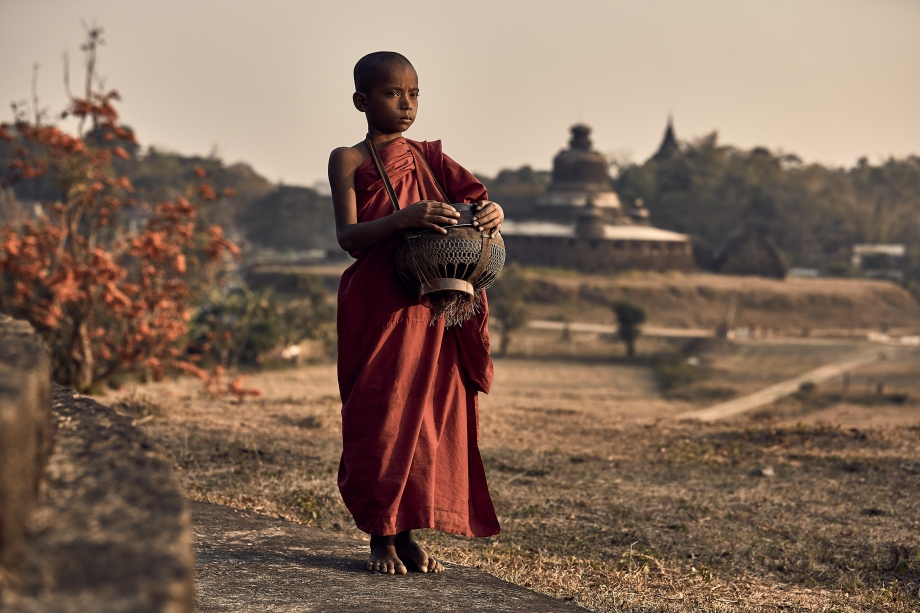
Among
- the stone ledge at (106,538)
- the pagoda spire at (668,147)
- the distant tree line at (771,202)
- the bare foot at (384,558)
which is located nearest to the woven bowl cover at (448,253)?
the bare foot at (384,558)

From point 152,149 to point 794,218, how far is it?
32078 millimetres

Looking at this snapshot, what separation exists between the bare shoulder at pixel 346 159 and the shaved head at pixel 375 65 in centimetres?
19

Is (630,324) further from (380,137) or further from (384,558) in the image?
(384,558)

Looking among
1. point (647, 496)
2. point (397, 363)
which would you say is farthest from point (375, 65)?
point (647, 496)

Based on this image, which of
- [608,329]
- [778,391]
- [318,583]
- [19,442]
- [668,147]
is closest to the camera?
[19,442]

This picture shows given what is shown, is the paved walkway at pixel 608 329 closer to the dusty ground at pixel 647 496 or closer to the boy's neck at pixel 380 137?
the dusty ground at pixel 647 496

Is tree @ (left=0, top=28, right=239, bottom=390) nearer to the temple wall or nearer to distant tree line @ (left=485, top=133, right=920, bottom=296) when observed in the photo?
the temple wall

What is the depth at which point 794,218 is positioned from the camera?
4119cm

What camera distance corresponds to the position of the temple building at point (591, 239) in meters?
31.0

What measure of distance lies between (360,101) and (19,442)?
83.4 inches

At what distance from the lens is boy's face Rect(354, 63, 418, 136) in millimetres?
2881

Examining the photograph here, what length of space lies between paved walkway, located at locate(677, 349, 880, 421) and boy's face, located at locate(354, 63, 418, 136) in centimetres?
844

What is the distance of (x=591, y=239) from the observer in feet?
102

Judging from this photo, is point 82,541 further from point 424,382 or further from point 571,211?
point 571,211
